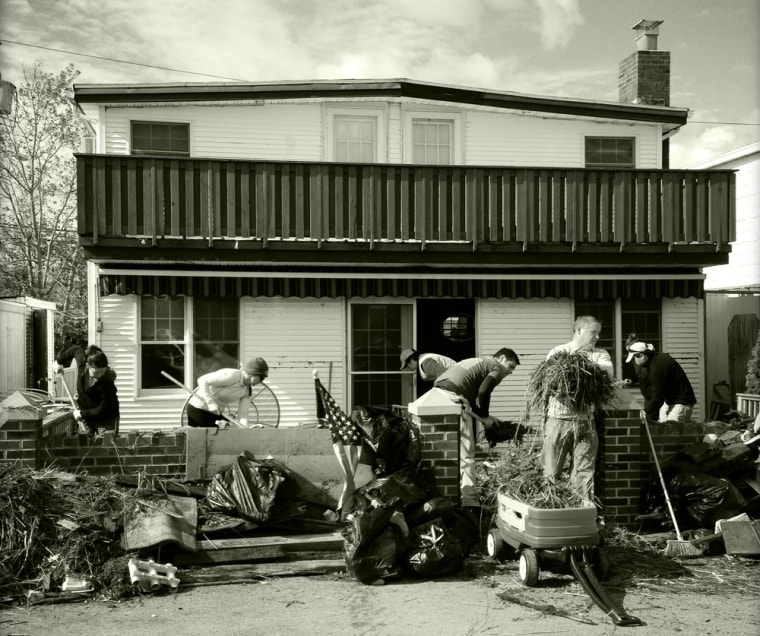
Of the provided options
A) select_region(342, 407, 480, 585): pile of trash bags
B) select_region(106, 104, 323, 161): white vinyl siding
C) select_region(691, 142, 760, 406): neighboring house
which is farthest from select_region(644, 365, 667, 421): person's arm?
select_region(691, 142, 760, 406): neighboring house

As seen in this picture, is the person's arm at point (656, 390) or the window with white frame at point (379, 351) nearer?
the person's arm at point (656, 390)

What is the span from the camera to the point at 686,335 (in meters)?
12.8

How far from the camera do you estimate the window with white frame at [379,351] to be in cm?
1220

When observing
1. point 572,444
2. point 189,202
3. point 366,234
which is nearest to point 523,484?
point 572,444

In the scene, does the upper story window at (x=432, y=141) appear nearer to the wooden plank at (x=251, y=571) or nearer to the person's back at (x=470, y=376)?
the person's back at (x=470, y=376)

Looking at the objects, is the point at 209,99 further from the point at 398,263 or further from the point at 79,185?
the point at 398,263

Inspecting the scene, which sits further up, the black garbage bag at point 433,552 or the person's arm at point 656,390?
the person's arm at point 656,390

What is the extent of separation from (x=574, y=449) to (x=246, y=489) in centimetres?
273

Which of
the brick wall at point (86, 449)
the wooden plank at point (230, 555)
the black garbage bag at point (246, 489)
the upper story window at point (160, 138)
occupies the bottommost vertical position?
the wooden plank at point (230, 555)

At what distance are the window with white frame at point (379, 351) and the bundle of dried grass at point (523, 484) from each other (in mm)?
5271

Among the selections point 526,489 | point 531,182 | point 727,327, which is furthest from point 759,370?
point 526,489

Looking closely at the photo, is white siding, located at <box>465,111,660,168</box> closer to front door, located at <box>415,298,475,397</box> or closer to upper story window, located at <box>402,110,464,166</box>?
upper story window, located at <box>402,110,464,166</box>

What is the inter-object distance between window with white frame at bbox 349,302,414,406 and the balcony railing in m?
1.36

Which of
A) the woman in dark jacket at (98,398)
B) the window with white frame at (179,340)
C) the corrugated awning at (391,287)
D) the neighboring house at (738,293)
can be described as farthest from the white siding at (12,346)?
the neighboring house at (738,293)
